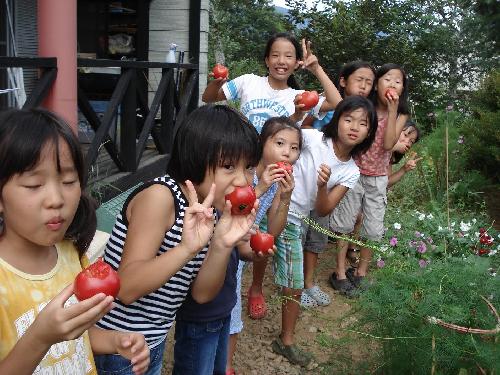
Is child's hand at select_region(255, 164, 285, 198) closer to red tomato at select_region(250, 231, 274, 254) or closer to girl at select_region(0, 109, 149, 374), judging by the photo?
red tomato at select_region(250, 231, 274, 254)

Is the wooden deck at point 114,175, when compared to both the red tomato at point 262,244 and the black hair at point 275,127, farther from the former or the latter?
the red tomato at point 262,244

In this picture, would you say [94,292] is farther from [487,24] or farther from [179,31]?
[487,24]

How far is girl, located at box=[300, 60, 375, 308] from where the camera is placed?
3.96m

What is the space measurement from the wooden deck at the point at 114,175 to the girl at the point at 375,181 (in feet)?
5.83

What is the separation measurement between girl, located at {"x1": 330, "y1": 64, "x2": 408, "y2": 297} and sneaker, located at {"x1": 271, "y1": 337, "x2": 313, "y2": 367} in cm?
94

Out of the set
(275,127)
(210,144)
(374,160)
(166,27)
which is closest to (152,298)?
(210,144)

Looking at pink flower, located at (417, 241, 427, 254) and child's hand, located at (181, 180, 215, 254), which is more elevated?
child's hand, located at (181, 180, 215, 254)

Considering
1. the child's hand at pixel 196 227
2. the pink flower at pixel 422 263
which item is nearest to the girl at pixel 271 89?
the pink flower at pixel 422 263

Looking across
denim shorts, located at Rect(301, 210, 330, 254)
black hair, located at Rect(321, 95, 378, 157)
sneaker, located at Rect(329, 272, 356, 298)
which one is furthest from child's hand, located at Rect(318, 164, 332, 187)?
sneaker, located at Rect(329, 272, 356, 298)

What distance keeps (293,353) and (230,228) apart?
5.80 ft

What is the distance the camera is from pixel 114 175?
16.0 feet

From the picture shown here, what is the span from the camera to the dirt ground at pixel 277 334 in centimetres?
306

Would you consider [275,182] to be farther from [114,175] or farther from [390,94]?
[114,175]

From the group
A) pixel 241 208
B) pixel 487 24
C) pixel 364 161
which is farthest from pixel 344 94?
pixel 487 24
